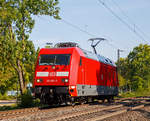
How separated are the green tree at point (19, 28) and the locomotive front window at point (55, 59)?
5.94 metres

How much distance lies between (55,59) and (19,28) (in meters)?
7.80

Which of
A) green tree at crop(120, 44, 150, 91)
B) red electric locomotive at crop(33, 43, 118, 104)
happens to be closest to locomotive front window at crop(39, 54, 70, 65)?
red electric locomotive at crop(33, 43, 118, 104)

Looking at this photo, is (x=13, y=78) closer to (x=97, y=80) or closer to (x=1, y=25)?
(x=1, y=25)

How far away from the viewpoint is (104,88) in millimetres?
21547

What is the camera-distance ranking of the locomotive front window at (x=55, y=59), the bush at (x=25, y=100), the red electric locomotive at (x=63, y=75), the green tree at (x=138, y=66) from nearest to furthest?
the red electric locomotive at (x=63, y=75)
the locomotive front window at (x=55, y=59)
the bush at (x=25, y=100)
the green tree at (x=138, y=66)

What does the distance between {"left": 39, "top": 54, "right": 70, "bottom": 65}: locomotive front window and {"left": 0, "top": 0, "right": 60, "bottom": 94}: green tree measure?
5.94 meters

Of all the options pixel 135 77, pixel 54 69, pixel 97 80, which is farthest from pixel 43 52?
pixel 135 77

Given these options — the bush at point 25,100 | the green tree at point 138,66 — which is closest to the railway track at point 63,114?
the bush at point 25,100

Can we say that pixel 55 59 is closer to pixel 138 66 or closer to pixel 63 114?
pixel 63 114

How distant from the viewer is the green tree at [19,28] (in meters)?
22.2

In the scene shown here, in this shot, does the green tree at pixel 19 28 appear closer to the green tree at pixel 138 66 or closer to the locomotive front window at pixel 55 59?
the locomotive front window at pixel 55 59

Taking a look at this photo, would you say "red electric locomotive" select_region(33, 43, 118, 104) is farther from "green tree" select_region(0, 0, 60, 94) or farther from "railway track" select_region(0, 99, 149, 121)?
"green tree" select_region(0, 0, 60, 94)

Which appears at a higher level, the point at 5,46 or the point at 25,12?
the point at 25,12

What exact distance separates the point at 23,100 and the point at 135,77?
183 ft
